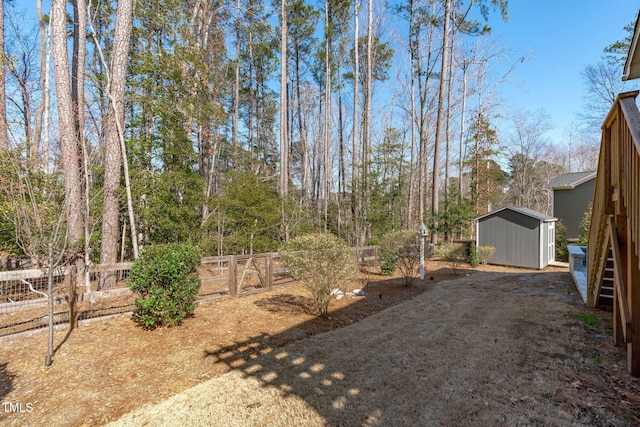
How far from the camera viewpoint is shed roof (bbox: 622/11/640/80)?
9.57 ft

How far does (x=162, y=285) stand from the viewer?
4359mm

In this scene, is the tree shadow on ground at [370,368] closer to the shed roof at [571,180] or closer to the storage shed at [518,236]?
the storage shed at [518,236]

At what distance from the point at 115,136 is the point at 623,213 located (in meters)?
8.83

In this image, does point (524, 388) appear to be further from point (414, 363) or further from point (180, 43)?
point (180, 43)

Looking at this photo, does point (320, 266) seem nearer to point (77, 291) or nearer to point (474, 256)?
point (77, 291)

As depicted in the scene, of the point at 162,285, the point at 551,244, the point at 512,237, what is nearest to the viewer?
the point at 162,285

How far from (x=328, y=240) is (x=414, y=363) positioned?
8.16 feet

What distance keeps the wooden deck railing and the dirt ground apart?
1.70 ft

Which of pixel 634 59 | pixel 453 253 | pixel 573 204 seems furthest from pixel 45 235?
pixel 573 204

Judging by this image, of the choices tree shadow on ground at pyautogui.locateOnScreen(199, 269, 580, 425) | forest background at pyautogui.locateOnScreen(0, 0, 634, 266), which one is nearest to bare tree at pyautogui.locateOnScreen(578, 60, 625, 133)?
forest background at pyautogui.locateOnScreen(0, 0, 634, 266)

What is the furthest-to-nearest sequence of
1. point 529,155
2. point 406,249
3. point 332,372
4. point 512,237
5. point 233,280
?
point 529,155, point 512,237, point 406,249, point 233,280, point 332,372

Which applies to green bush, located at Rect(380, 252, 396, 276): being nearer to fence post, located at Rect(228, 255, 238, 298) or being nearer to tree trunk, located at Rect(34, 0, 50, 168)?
fence post, located at Rect(228, 255, 238, 298)

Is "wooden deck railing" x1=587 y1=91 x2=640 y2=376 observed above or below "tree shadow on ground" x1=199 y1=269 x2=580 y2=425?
above

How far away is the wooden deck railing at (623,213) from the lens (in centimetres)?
262
